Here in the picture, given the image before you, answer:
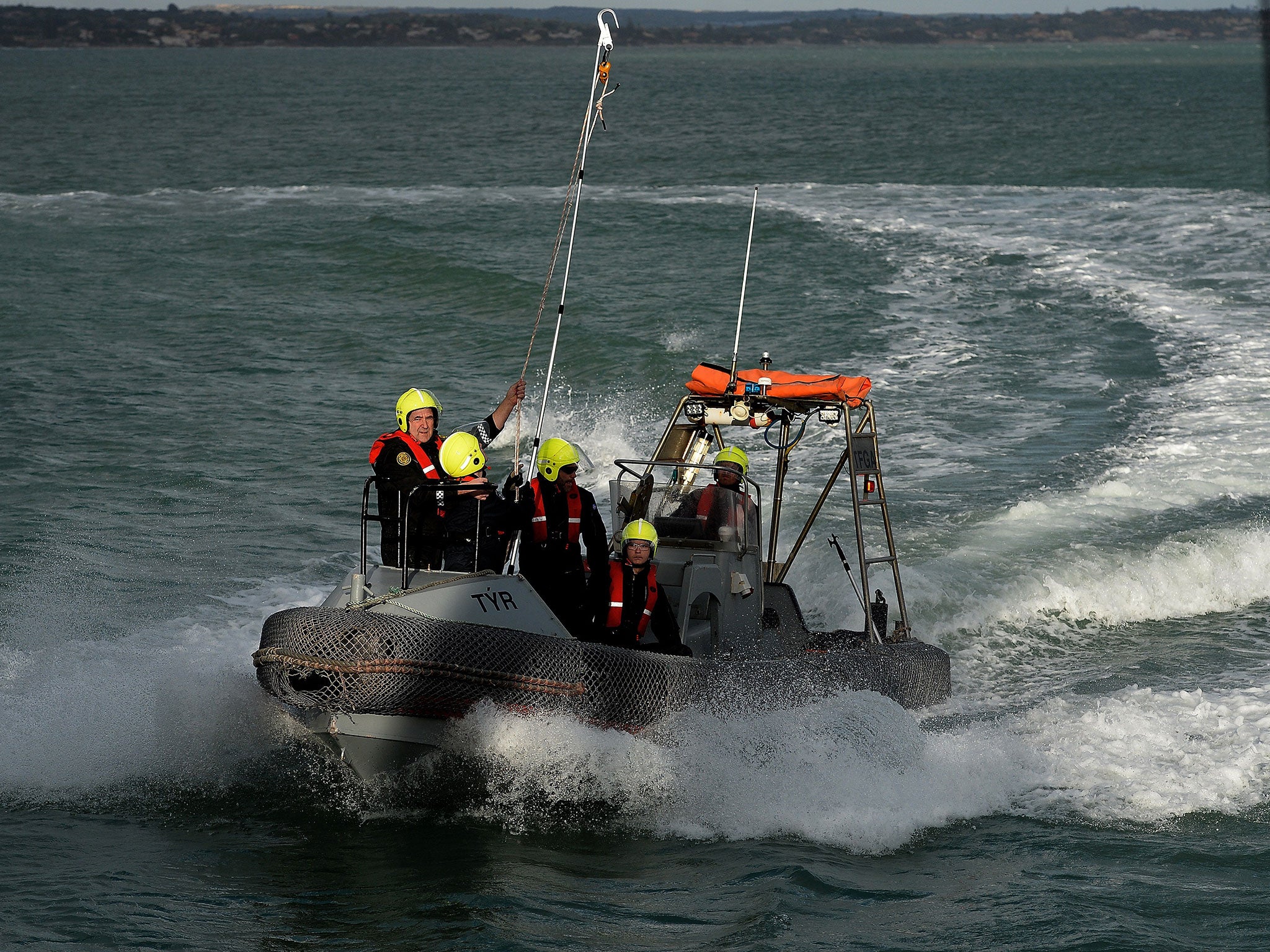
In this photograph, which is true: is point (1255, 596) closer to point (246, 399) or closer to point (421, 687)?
point (421, 687)

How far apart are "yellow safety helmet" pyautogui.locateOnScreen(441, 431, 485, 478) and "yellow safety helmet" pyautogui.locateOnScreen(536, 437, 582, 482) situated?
0.49 m

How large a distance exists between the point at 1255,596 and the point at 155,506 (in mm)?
8517

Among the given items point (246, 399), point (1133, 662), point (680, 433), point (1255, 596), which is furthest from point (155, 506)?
point (1255, 596)

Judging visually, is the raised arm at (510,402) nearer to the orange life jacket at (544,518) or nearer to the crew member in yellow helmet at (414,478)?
the crew member in yellow helmet at (414,478)

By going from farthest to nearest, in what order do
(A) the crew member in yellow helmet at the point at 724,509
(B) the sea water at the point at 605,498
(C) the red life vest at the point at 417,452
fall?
(A) the crew member in yellow helmet at the point at 724,509 < (C) the red life vest at the point at 417,452 < (B) the sea water at the point at 605,498

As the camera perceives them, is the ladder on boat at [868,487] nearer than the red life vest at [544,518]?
No

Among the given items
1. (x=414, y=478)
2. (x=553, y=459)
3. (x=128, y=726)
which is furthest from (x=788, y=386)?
(x=128, y=726)

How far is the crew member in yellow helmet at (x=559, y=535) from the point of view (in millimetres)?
6895

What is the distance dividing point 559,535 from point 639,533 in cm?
41

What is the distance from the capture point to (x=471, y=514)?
660cm

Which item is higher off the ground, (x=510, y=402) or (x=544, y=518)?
(x=510, y=402)

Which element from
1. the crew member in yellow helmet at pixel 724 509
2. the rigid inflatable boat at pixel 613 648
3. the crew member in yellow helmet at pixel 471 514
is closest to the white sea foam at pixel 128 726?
the rigid inflatable boat at pixel 613 648

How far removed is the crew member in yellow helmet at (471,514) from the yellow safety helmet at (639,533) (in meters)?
0.62

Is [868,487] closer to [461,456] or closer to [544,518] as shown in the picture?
[544,518]
